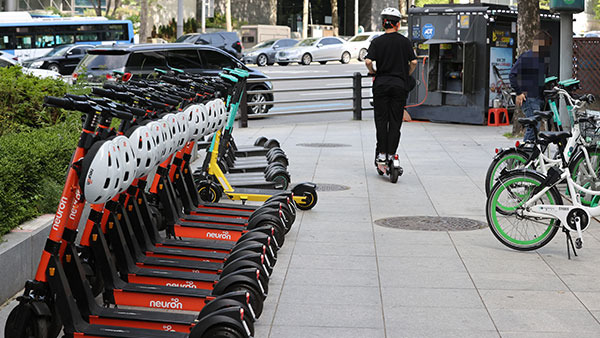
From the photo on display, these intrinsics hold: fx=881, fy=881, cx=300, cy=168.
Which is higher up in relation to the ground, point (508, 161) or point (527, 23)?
point (527, 23)

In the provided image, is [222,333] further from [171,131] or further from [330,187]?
[330,187]

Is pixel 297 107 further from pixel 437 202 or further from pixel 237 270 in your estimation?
pixel 237 270

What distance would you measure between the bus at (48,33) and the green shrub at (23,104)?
32025mm

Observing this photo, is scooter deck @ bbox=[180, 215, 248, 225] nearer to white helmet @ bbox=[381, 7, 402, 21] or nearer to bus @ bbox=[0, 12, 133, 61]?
white helmet @ bbox=[381, 7, 402, 21]

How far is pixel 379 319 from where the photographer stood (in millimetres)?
5340

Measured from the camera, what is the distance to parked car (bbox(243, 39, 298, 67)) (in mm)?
49125

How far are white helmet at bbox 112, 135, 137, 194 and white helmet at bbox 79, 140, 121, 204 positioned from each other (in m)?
0.10

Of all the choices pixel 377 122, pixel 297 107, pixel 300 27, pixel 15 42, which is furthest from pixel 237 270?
pixel 300 27

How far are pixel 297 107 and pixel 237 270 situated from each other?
1925cm

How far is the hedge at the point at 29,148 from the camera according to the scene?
6.04 m

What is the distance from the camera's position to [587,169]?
8078mm

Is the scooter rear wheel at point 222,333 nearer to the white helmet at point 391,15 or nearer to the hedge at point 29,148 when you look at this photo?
the hedge at point 29,148

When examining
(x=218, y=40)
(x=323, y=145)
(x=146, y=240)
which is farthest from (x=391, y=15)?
(x=218, y=40)

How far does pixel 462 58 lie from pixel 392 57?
7.57m
